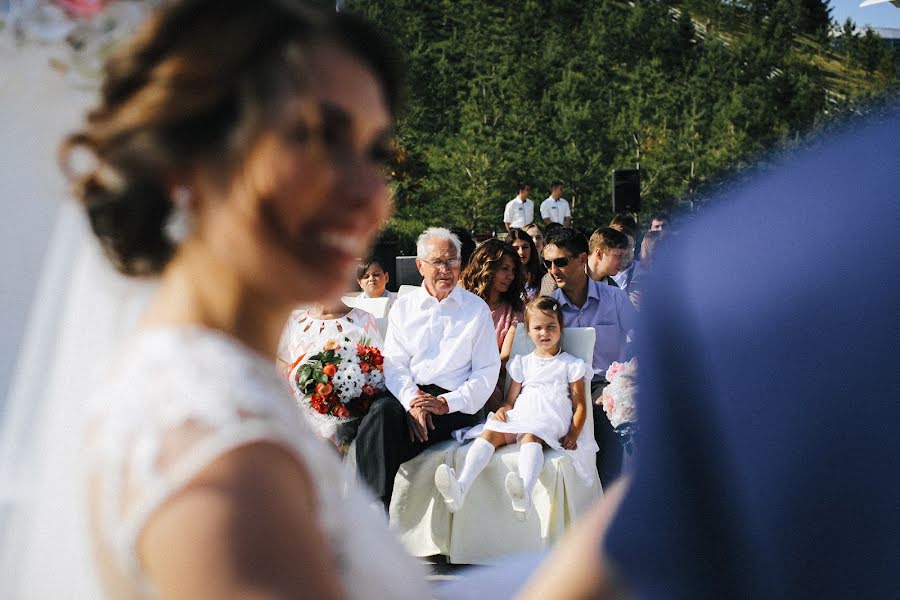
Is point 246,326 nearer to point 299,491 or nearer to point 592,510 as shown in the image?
point 299,491

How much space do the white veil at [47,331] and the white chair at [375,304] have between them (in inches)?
188

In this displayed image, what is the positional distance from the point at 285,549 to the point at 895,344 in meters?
0.50

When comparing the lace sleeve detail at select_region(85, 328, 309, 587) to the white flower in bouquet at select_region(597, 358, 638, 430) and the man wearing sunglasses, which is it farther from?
the man wearing sunglasses

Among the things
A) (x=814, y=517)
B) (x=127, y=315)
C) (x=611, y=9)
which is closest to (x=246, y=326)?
(x=127, y=315)

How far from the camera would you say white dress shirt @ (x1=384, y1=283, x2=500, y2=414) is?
5844 mm

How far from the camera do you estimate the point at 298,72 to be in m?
0.92

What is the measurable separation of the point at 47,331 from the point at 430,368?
433 cm

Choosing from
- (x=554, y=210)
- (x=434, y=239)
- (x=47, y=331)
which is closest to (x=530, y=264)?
(x=434, y=239)

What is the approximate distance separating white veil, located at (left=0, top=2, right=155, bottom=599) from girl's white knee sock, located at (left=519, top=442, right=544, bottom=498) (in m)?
4.00

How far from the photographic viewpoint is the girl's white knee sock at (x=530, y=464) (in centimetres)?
557

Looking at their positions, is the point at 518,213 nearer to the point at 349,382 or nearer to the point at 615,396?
the point at 349,382

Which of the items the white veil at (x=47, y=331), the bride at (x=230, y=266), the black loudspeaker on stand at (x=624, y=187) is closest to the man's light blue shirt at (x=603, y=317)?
the white veil at (x=47, y=331)

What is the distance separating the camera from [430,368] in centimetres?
589

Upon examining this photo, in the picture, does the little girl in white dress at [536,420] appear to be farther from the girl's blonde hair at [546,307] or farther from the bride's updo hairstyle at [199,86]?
the bride's updo hairstyle at [199,86]
